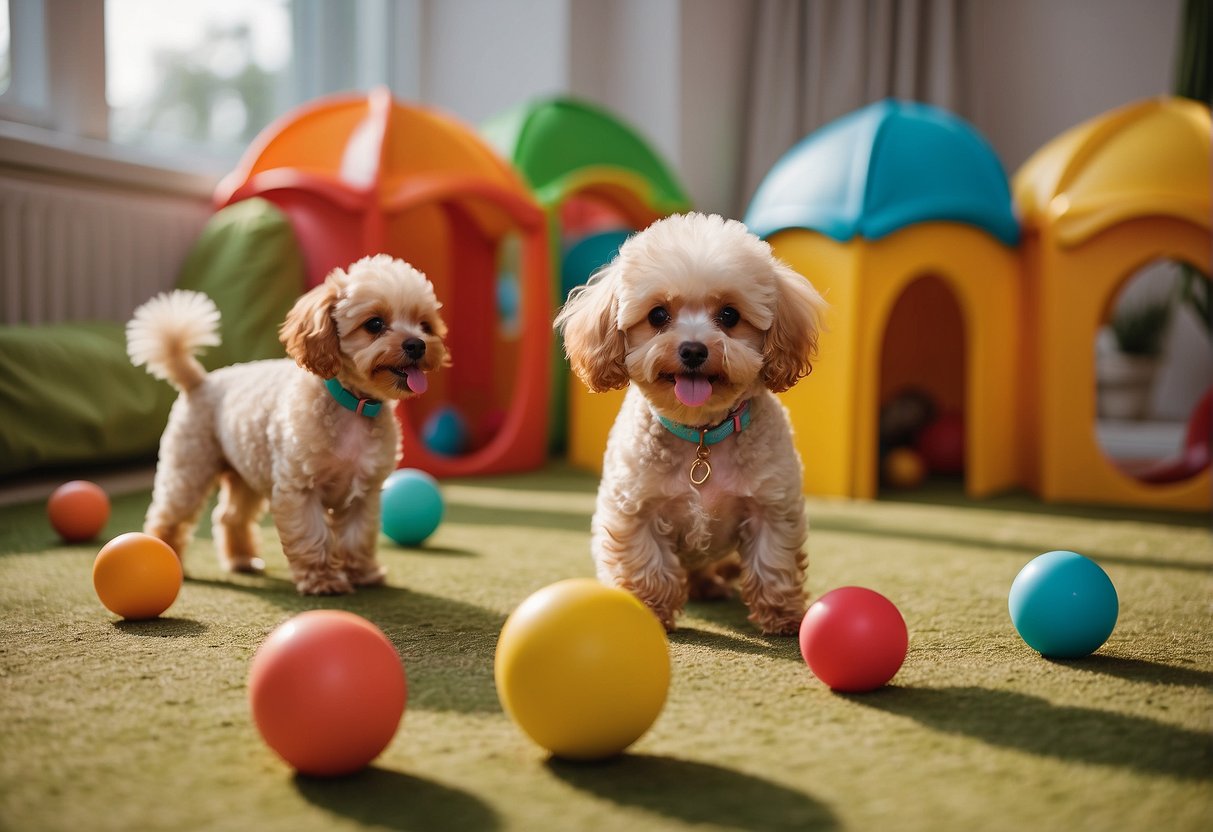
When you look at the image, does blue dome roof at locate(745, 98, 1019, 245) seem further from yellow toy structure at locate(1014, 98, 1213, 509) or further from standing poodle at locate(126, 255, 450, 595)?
standing poodle at locate(126, 255, 450, 595)

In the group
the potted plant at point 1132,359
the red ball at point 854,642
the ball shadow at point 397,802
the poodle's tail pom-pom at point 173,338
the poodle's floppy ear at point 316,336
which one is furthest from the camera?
the potted plant at point 1132,359


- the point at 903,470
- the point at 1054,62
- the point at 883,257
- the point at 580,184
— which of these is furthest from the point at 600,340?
the point at 1054,62

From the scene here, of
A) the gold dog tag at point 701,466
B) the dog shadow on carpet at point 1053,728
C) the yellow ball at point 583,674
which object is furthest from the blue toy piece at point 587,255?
the yellow ball at point 583,674

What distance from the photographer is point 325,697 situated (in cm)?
142

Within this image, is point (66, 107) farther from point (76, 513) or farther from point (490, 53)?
point (490, 53)

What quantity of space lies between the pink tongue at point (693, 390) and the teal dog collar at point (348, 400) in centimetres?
88

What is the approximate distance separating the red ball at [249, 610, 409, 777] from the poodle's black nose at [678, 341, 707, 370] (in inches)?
35.5

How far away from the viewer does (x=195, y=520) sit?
2896 millimetres

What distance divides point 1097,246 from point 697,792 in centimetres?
354

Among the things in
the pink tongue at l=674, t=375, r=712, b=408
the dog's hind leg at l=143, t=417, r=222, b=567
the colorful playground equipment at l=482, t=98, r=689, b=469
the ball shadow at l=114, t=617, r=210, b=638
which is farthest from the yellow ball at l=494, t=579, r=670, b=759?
the colorful playground equipment at l=482, t=98, r=689, b=469

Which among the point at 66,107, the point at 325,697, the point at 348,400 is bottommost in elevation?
the point at 325,697

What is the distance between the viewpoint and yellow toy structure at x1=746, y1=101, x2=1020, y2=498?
427 cm

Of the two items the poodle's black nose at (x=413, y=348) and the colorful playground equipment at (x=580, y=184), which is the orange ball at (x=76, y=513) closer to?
the poodle's black nose at (x=413, y=348)

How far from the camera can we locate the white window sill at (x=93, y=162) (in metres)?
4.18
